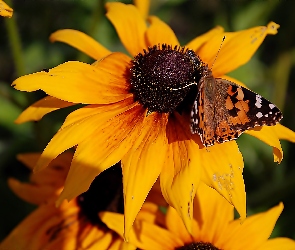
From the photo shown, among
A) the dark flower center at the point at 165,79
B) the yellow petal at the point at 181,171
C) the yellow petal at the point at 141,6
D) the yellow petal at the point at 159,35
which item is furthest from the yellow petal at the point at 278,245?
the yellow petal at the point at 141,6

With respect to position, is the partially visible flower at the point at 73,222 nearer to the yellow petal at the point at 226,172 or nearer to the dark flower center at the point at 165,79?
the dark flower center at the point at 165,79

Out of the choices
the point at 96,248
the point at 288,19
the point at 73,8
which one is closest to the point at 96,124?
the point at 96,248

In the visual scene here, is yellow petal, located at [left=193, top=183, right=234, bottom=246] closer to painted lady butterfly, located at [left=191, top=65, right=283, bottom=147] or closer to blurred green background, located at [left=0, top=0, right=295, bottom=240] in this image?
painted lady butterfly, located at [left=191, top=65, right=283, bottom=147]

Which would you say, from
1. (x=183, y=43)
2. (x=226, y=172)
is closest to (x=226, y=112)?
(x=226, y=172)

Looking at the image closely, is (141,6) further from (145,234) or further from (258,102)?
(145,234)

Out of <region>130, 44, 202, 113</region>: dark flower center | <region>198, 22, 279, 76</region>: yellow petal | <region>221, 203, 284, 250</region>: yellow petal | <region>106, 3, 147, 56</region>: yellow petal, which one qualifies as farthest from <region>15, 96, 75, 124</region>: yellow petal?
<region>221, 203, 284, 250</region>: yellow petal

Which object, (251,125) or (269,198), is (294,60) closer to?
(269,198)
